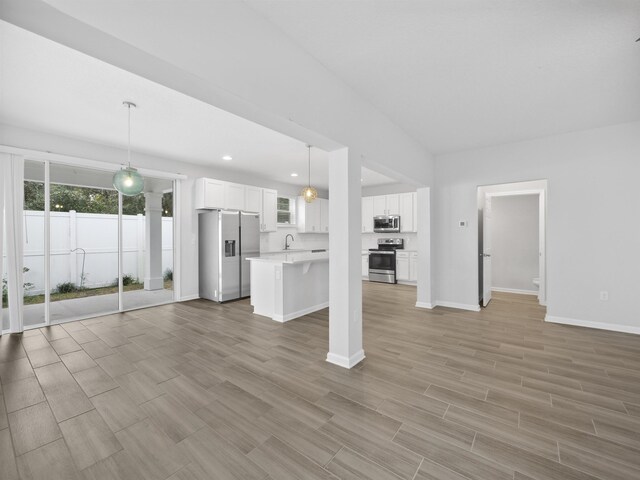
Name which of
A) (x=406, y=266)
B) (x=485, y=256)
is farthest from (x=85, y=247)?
(x=485, y=256)

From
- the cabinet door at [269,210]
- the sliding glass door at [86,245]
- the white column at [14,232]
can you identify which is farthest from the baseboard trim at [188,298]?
the white column at [14,232]

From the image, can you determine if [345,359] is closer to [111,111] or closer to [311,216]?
[111,111]

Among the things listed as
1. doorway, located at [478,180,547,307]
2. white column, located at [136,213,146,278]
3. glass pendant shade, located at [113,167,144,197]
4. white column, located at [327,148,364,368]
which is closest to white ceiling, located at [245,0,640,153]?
white column, located at [327,148,364,368]

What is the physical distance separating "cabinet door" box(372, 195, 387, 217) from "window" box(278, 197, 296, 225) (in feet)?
7.59

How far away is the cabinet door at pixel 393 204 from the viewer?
7.51 m

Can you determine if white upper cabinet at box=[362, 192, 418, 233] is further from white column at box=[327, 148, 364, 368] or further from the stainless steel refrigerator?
white column at box=[327, 148, 364, 368]

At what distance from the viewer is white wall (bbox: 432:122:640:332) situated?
12.0 feet

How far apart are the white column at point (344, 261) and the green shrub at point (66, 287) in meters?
4.84

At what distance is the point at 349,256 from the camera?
2.72 meters

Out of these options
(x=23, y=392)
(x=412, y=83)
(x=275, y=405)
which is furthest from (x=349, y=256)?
(x=23, y=392)

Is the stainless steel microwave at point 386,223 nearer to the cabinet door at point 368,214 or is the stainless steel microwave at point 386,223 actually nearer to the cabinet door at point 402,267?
the cabinet door at point 368,214

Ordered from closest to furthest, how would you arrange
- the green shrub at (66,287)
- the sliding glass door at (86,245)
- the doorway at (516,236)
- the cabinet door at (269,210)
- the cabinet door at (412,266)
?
1. the sliding glass door at (86,245)
2. the green shrub at (66,287)
3. the doorway at (516,236)
4. the cabinet door at (269,210)
5. the cabinet door at (412,266)

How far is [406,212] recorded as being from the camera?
737cm

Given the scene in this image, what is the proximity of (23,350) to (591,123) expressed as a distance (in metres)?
7.54
